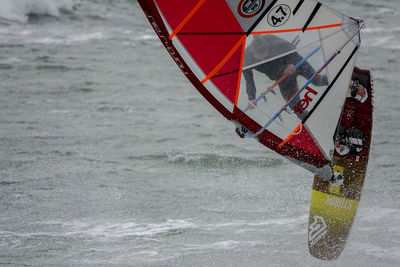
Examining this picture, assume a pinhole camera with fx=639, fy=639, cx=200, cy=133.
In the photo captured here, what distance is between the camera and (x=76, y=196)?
8.85 meters

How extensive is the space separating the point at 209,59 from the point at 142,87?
8.67m

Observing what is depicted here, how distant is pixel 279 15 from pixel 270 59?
15.6 inches

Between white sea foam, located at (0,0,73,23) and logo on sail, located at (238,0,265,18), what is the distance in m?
15.2

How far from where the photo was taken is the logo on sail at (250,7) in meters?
5.39

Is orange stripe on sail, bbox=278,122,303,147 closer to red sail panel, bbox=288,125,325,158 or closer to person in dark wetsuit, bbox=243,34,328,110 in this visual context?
A: red sail panel, bbox=288,125,325,158

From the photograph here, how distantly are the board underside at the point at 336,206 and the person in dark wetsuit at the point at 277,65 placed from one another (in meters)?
1.41

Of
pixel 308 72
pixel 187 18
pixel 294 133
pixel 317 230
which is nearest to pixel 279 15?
pixel 308 72

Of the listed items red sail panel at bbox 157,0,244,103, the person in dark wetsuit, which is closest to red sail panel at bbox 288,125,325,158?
the person in dark wetsuit

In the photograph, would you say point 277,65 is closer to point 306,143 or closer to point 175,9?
point 306,143

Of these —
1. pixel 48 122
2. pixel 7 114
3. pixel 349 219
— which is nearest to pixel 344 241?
pixel 349 219

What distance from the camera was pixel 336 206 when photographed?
7.00 meters

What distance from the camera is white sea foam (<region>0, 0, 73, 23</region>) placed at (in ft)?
63.6

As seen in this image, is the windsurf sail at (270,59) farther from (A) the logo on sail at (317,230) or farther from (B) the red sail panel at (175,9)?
(A) the logo on sail at (317,230)

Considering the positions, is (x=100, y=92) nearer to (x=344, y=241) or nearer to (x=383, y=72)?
(x=383, y=72)
